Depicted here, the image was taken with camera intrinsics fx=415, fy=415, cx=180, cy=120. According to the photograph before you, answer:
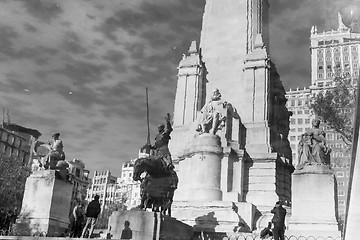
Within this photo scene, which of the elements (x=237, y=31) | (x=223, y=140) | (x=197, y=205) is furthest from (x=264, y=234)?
(x=237, y=31)

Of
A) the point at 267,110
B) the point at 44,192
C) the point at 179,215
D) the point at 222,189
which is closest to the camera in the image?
the point at 44,192

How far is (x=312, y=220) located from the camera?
20078 millimetres

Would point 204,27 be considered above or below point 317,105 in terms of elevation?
above

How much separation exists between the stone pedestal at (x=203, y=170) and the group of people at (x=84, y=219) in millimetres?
10195

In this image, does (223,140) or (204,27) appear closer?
(223,140)

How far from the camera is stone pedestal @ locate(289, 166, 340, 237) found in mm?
19828

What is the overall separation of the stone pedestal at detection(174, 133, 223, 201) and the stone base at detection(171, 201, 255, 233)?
49.1 inches

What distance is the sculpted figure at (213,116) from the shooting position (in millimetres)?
29312

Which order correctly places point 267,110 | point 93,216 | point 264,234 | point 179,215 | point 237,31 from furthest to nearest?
1. point 237,31
2. point 267,110
3. point 179,215
4. point 264,234
5. point 93,216

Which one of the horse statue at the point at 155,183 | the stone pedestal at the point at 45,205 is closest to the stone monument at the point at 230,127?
the horse statue at the point at 155,183

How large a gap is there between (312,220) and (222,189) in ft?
29.2

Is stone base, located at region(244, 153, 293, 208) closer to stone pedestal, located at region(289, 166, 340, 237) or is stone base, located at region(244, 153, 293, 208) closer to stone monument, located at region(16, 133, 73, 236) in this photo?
stone pedestal, located at region(289, 166, 340, 237)

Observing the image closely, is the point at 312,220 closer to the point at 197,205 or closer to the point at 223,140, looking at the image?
the point at 197,205

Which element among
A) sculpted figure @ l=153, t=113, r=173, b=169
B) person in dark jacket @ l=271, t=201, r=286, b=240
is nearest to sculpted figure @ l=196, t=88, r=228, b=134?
sculpted figure @ l=153, t=113, r=173, b=169
